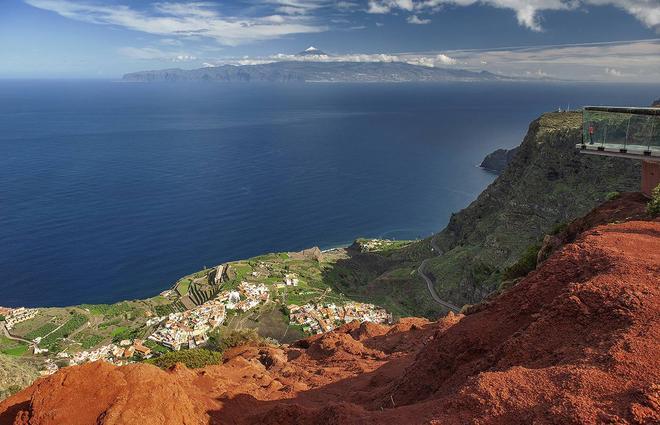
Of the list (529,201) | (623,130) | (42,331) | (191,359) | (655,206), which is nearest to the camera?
(655,206)

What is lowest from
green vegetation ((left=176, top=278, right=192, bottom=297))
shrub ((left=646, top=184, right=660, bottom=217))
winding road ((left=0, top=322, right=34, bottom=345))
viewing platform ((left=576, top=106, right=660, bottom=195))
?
winding road ((left=0, top=322, right=34, bottom=345))

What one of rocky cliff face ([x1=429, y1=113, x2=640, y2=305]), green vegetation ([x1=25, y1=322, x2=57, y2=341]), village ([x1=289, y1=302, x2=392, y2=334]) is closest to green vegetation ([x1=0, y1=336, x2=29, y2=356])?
green vegetation ([x1=25, y1=322, x2=57, y2=341])

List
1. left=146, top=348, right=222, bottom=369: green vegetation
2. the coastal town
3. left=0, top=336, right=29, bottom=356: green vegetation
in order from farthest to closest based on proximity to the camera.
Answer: left=0, top=336, right=29, bottom=356: green vegetation < the coastal town < left=146, top=348, right=222, bottom=369: green vegetation

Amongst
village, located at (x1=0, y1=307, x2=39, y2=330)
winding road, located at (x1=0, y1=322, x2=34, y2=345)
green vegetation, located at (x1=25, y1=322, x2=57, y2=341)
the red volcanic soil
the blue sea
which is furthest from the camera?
the blue sea

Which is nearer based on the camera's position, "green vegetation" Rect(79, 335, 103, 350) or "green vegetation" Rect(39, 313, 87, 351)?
"green vegetation" Rect(79, 335, 103, 350)

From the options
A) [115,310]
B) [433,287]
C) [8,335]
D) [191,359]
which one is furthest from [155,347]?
[433,287]

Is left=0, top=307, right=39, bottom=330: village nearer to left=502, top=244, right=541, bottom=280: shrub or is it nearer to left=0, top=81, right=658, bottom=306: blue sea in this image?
left=0, top=81, right=658, bottom=306: blue sea

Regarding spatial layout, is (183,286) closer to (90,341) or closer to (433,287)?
(90,341)
